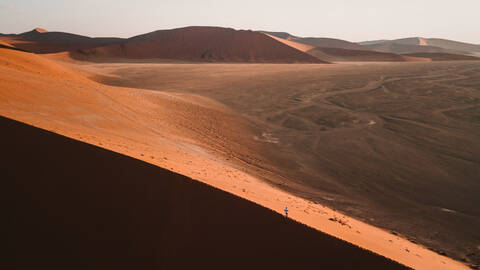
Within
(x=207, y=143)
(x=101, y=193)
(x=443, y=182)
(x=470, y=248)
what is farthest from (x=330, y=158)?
(x=101, y=193)

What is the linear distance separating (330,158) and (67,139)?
672cm

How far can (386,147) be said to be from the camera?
29.5 feet

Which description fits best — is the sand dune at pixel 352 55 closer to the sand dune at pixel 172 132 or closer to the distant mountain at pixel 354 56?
the distant mountain at pixel 354 56

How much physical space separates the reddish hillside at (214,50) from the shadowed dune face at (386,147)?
3223cm

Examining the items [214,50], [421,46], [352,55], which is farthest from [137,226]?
[421,46]

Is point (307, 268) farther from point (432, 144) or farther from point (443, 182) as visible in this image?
point (432, 144)

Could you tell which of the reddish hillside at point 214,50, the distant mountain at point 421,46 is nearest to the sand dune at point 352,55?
the reddish hillside at point 214,50

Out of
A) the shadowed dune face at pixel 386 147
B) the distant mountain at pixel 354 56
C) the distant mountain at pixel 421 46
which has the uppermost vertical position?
the distant mountain at pixel 421 46

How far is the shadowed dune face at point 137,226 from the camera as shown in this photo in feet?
8.05

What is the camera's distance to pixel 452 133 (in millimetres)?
9977

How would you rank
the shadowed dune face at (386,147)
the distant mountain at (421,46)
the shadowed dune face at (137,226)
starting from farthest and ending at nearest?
the distant mountain at (421,46), the shadowed dune face at (386,147), the shadowed dune face at (137,226)

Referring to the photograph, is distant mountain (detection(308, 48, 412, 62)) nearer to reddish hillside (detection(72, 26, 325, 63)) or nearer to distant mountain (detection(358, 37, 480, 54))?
reddish hillside (detection(72, 26, 325, 63))

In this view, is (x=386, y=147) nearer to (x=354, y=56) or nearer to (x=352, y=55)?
(x=354, y=56)

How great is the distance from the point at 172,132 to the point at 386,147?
6.23m
